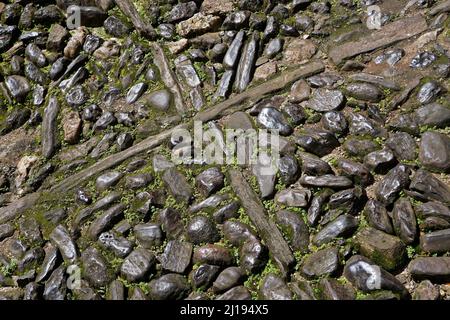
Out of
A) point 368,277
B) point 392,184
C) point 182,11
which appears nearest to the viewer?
point 368,277

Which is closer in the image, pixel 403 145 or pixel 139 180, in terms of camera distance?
pixel 403 145

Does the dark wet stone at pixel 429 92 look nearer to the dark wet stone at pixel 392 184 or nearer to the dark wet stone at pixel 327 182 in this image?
the dark wet stone at pixel 392 184

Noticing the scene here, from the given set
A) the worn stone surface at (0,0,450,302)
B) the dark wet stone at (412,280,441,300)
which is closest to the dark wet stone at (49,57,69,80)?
the worn stone surface at (0,0,450,302)

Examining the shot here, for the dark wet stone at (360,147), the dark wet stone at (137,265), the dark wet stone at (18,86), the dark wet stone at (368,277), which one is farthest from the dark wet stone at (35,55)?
the dark wet stone at (368,277)

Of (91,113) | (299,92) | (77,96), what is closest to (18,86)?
(77,96)

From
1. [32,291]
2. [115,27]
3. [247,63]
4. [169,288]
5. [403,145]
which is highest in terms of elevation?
[115,27]

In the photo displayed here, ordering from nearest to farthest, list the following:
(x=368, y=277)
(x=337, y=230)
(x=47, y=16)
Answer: (x=368, y=277) → (x=337, y=230) → (x=47, y=16)

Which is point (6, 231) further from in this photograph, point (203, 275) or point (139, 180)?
point (203, 275)

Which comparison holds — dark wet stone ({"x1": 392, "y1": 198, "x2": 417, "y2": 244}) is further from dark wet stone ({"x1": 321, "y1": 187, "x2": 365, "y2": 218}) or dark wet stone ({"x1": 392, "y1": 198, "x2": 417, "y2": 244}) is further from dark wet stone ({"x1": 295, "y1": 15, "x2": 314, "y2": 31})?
dark wet stone ({"x1": 295, "y1": 15, "x2": 314, "y2": 31})
